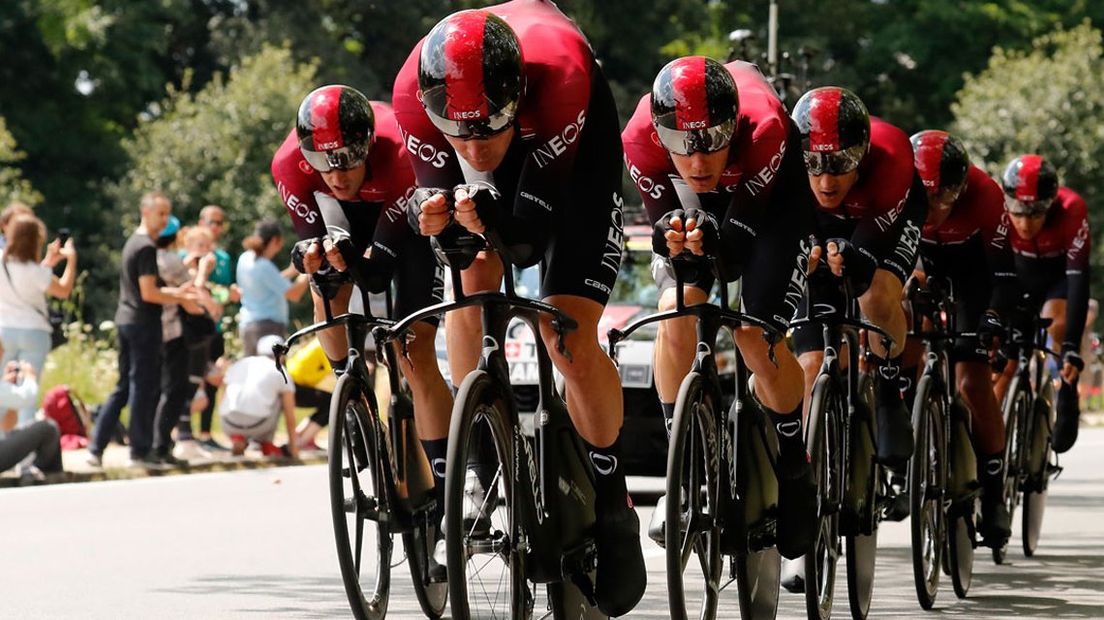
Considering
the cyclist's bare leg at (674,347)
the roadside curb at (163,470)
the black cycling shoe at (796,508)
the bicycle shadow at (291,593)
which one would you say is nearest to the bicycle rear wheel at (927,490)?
the black cycling shoe at (796,508)

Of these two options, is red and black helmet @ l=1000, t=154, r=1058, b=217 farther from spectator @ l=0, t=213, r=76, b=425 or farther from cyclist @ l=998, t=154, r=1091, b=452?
spectator @ l=0, t=213, r=76, b=425

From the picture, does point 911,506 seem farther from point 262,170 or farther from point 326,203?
point 262,170

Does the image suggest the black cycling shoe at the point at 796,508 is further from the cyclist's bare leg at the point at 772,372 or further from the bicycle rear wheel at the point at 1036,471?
the bicycle rear wheel at the point at 1036,471

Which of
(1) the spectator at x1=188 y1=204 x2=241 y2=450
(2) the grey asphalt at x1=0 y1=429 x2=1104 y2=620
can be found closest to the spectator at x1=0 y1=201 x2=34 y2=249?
(2) the grey asphalt at x1=0 y1=429 x2=1104 y2=620

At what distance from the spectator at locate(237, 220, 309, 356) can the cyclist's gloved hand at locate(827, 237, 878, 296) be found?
8854mm

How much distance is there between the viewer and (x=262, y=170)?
4303 cm

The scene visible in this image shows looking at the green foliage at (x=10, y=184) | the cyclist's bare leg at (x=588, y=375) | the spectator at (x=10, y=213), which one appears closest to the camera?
the cyclist's bare leg at (x=588, y=375)

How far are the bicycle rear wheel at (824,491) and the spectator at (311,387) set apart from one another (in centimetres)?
963

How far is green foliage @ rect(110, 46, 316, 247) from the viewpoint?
42.3 meters

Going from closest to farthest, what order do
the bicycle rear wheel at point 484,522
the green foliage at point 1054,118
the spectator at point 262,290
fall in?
the bicycle rear wheel at point 484,522 → the spectator at point 262,290 → the green foliage at point 1054,118

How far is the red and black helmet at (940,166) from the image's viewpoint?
9.73m

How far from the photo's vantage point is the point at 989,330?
9.95 meters

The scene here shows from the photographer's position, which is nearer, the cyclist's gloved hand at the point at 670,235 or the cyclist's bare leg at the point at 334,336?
the cyclist's gloved hand at the point at 670,235

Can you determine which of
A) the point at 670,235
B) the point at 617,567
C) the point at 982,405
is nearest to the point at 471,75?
the point at 670,235
